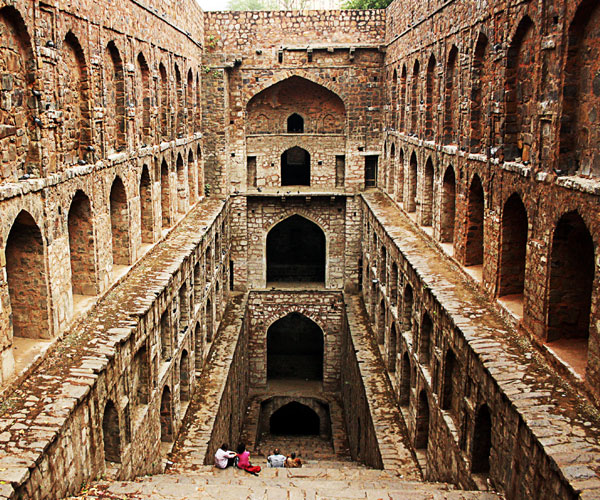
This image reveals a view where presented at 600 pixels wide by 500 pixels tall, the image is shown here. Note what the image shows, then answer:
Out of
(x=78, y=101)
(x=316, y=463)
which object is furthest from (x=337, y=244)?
(x=78, y=101)

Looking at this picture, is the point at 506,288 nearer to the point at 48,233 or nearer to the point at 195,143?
the point at 48,233

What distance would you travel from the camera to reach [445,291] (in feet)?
33.7

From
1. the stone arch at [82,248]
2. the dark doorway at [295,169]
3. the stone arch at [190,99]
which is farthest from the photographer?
the dark doorway at [295,169]

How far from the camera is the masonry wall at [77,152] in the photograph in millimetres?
7375

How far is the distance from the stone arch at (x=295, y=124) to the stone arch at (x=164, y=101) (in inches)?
308

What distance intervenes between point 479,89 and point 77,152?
6274 mm

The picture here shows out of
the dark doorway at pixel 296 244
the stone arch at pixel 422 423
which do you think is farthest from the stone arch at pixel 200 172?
the stone arch at pixel 422 423

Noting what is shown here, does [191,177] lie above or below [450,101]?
below

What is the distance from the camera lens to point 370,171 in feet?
69.7

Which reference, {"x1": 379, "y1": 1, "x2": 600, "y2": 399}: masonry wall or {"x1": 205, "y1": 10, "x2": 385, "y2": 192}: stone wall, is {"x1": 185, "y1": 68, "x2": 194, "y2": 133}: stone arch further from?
{"x1": 379, "y1": 1, "x2": 600, "y2": 399}: masonry wall

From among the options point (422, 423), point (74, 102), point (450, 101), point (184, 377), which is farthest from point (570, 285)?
point (184, 377)

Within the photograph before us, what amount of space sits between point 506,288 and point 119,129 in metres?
6.75

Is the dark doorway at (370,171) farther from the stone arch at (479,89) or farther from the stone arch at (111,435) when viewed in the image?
the stone arch at (111,435)

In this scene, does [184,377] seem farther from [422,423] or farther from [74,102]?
[74,102]
